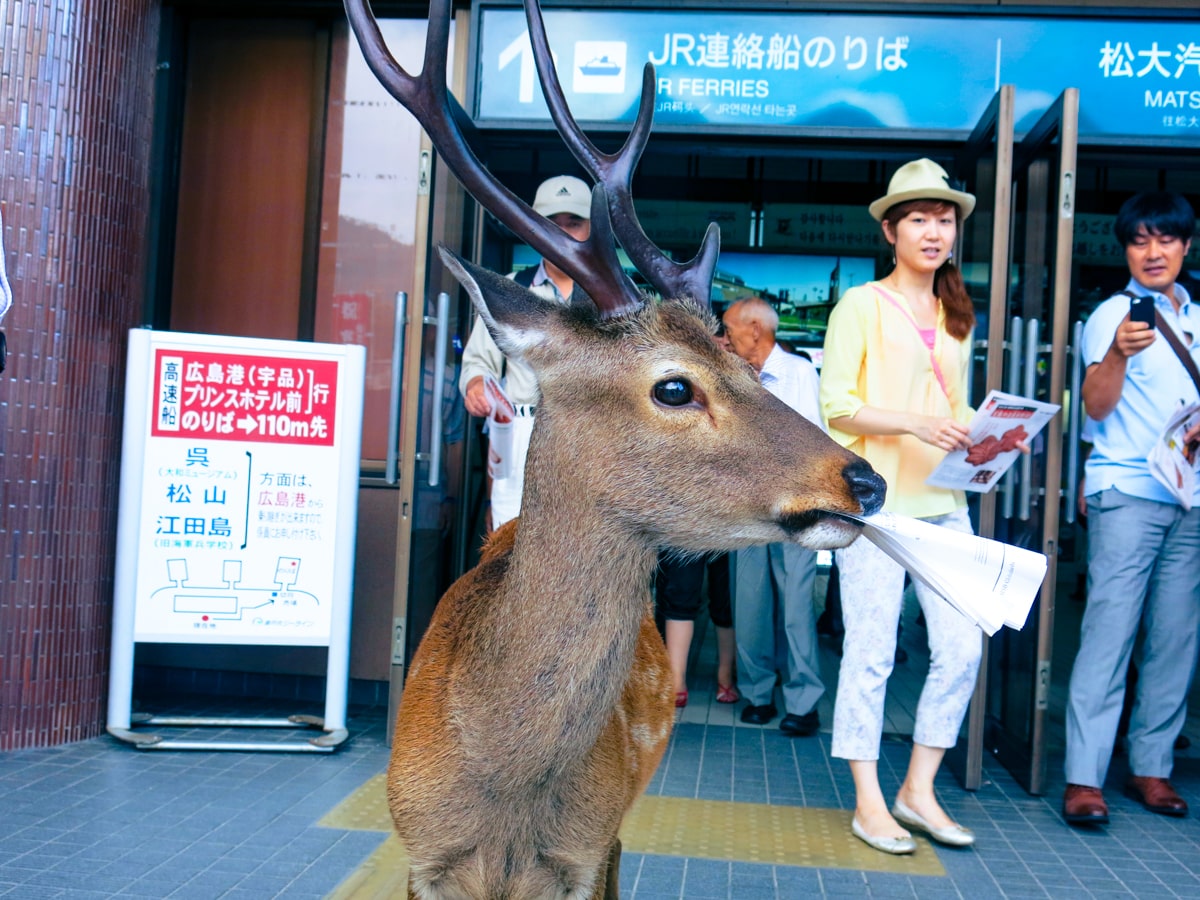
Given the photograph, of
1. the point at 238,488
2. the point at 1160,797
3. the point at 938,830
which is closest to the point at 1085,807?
the point at 1160,797

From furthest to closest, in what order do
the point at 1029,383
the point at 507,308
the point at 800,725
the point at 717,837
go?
the point at 800,725
the point at 1029,383
the point at 717,837
the point at 507,308

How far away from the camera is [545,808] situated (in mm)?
2525

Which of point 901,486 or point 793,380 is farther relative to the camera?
point 793,380

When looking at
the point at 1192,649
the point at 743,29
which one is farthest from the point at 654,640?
the point at 743,29

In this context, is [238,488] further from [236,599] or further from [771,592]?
[771,592]

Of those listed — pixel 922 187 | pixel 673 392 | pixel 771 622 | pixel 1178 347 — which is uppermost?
pixel 922 187

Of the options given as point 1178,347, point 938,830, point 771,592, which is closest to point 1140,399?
point 1178,347

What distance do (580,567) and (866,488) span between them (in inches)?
24.3

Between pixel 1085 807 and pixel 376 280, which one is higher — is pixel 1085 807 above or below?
below

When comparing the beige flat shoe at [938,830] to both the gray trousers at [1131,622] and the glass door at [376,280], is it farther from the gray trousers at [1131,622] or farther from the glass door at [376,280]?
the glass door at [376,280]

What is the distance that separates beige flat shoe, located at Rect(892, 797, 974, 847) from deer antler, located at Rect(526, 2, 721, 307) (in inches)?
97.9

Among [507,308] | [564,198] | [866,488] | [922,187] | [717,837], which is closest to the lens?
[866,488]

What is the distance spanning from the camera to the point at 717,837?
4344mm

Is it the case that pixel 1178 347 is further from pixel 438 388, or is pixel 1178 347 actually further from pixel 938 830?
pixel 438 388
